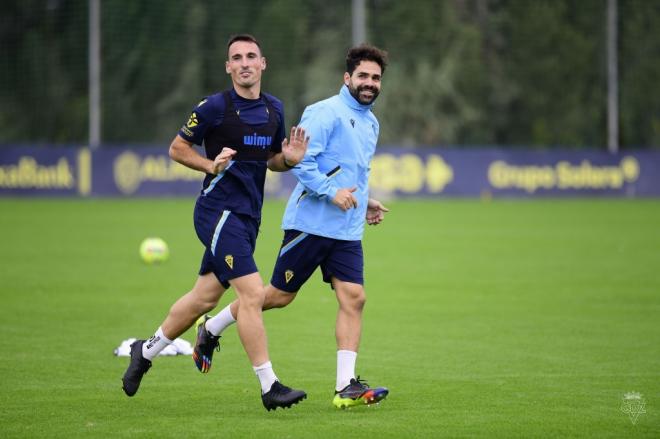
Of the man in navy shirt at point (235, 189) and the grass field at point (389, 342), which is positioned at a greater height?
the man in navy shirt at point (235, 189)

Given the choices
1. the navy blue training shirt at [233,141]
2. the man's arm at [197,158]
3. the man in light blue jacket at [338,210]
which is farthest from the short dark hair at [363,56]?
the man's arm at [197,158]

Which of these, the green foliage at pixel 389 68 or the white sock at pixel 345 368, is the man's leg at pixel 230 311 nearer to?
the white sock at pixel 345 368

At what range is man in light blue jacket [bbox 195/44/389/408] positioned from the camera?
27.6 feet

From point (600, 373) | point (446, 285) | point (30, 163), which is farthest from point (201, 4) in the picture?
point (600, 373)

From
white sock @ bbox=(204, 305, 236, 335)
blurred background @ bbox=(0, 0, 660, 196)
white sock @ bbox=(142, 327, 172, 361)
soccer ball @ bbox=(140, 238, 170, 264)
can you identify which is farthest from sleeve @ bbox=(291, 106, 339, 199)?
blurred background @ bbox=(0, 0, 660, 196)

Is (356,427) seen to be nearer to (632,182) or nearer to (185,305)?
(185,305)

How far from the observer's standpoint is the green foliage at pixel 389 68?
42.8 metres

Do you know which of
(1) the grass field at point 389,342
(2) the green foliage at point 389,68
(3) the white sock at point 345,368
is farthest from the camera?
(2) the green foliage at point 389,68

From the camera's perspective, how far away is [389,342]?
11219mm

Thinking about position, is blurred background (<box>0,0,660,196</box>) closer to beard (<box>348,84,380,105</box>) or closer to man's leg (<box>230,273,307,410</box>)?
beard (<box>348,84,380,105</box>)

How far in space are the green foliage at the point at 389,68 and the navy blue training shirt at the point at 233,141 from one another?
34.0m

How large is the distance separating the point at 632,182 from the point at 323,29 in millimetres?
13141

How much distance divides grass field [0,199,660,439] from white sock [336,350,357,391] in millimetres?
187

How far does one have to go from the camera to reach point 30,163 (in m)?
34.5
